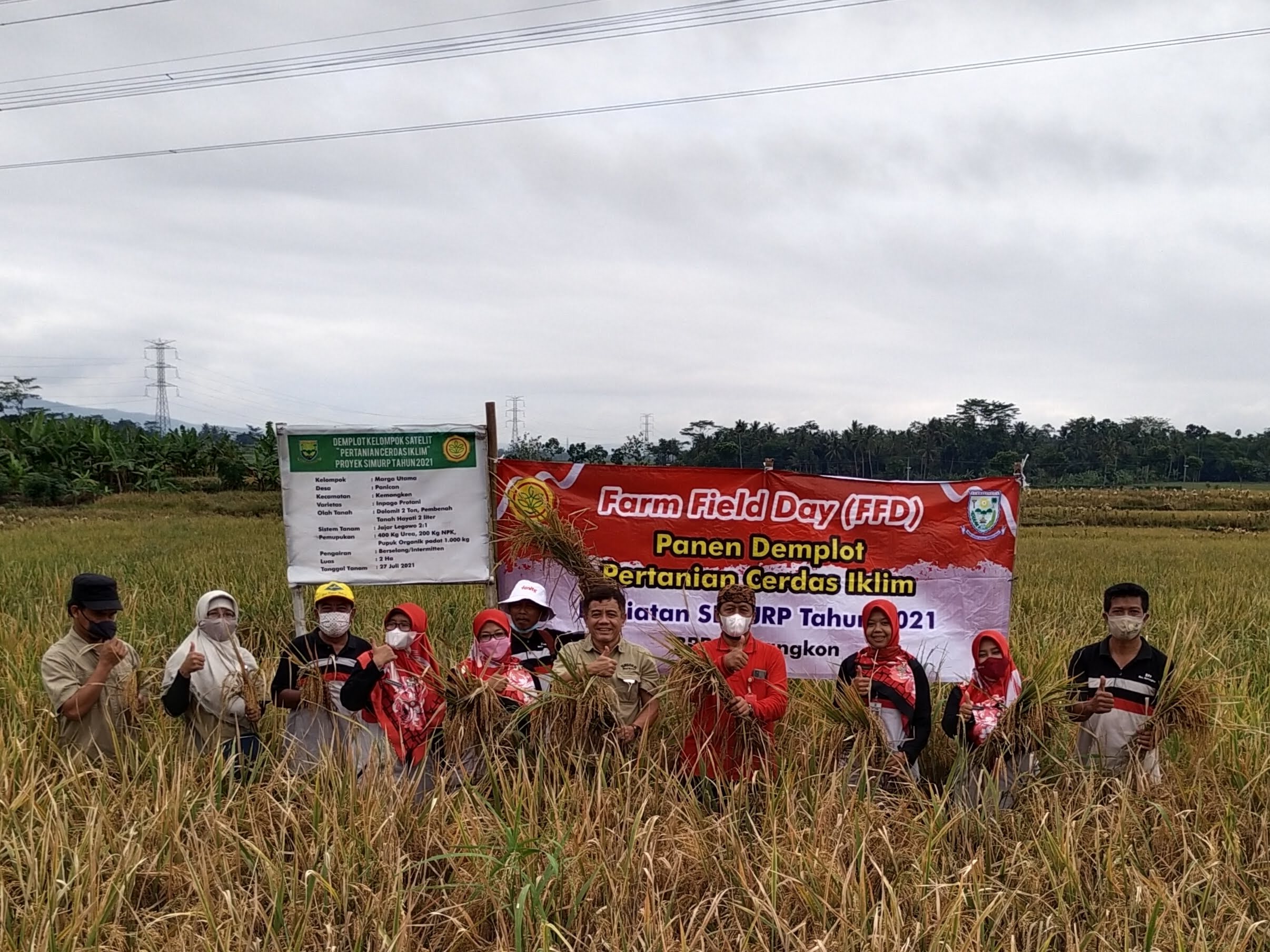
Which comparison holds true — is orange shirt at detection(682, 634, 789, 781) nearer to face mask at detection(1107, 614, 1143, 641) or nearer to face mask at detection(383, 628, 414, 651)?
face mask at detection(383, 628, 414, 651)

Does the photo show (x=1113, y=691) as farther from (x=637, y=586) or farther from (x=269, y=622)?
(x=269, y=622)

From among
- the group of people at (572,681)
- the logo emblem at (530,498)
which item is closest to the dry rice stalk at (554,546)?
the logo emblem at (530,498)

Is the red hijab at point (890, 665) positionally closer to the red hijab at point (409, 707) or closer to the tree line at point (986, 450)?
the red hijab at point (409, 707)

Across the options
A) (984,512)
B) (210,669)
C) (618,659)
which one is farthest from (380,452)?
(984,512)

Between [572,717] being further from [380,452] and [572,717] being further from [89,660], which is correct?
[380,452]

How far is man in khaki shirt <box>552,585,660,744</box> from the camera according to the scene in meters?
4.02

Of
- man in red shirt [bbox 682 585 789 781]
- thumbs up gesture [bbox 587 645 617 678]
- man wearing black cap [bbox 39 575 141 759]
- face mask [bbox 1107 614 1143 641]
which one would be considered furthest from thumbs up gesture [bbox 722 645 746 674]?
man wearing black cap [bbox 39 575 141 759]

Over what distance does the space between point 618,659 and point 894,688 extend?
1.29 metres

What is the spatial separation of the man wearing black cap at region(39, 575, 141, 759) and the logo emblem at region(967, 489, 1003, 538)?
4.70 meters

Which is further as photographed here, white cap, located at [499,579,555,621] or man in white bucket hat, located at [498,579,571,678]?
white cap, located at [499,579,555,621]

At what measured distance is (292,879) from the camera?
3.09m

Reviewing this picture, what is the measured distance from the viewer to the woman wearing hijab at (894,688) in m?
3.94

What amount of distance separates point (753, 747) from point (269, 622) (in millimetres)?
4814

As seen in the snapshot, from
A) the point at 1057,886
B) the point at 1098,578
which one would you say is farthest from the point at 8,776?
the point at 1098,578
